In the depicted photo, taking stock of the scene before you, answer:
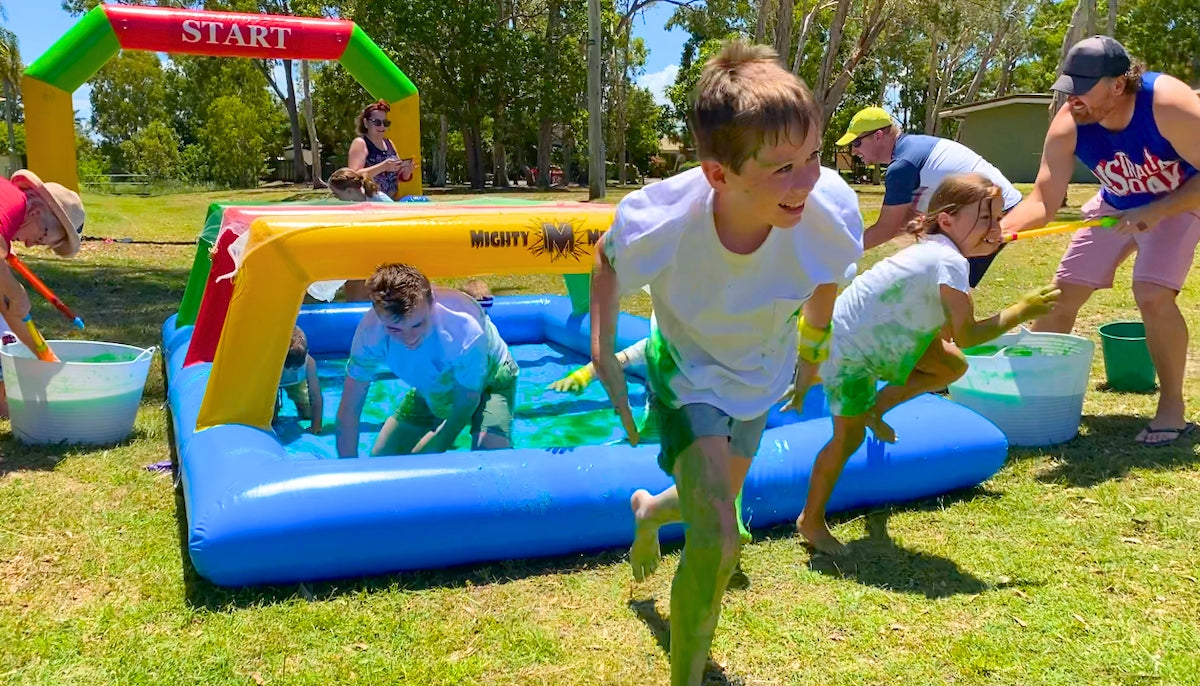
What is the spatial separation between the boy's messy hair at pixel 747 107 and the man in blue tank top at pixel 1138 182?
2693 millimetres

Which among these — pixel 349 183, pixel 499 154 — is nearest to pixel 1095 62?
pixel 349 183

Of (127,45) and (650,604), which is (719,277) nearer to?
(650,604)

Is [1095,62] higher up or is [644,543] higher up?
[1095,62]

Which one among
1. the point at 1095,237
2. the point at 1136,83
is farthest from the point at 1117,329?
the point at 1136,83

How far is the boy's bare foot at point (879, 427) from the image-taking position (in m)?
3.53

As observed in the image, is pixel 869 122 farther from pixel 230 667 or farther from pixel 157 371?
pixel 157 371

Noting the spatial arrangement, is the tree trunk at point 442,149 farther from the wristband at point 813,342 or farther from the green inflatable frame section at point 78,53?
the wristband at point 813,342

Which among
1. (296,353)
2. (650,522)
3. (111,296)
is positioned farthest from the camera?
(111,296)

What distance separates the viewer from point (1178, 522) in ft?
11.7

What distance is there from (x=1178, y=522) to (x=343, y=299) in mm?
6902

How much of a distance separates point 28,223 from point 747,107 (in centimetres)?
372

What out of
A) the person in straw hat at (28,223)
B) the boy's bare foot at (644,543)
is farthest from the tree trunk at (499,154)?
the boy's bare foot at (644,543)

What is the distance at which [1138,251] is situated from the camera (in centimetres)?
463

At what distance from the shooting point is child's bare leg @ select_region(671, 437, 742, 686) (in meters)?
2.21
